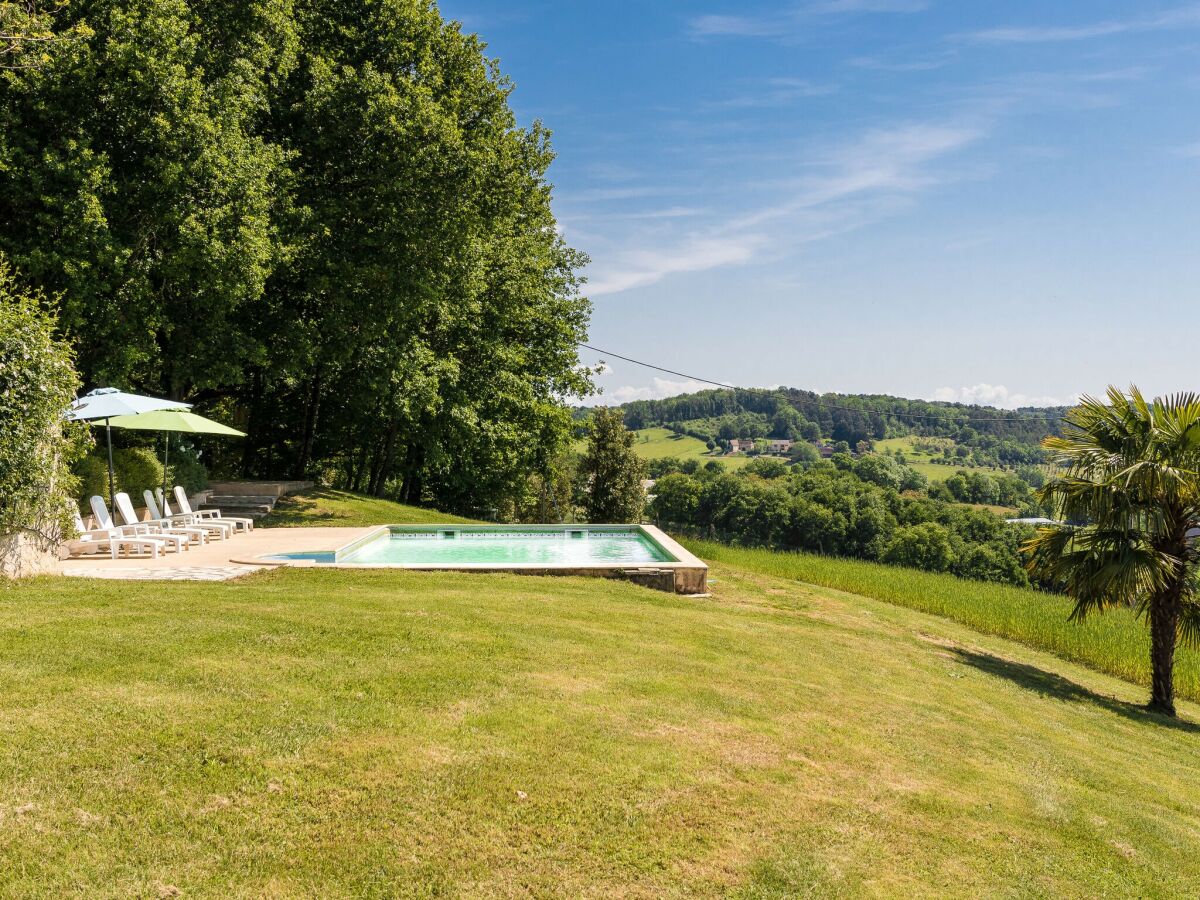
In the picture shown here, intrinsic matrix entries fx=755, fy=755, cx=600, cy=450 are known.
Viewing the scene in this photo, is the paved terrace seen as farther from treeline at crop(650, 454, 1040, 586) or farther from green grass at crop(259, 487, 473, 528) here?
treeline at crop(650, 454, 1040, 586)

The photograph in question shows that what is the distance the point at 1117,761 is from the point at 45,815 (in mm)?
9097

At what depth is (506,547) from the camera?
19.1 meters

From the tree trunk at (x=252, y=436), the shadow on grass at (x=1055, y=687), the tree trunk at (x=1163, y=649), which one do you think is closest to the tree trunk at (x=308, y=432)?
the tree trunk at (x=252, y=436)

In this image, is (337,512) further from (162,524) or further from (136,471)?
(162,524)

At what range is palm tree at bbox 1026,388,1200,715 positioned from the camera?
1118 cm

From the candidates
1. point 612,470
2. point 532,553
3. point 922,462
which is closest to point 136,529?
point 532,553

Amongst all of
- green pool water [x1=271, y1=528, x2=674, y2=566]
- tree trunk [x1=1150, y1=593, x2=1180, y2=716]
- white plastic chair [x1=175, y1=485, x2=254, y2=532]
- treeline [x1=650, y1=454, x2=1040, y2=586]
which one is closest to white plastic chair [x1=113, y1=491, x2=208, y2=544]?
white plastic chair [x1=175, y1=485, x2=254, y2=532]

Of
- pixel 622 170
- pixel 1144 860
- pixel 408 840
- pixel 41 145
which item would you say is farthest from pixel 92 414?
pixel 622 170

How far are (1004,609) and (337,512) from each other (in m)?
17.2

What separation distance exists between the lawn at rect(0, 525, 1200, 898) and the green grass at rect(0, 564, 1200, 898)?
2cm

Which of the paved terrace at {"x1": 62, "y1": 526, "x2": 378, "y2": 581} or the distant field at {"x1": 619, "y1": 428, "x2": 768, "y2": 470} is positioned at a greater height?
the distant field at {"x1": 619, "y1": 428, "x2": 768, "y2": 470}

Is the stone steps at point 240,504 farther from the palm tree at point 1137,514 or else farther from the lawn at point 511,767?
the palm tree at point 1137,514

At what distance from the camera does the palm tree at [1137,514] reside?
11180 mm

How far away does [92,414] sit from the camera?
1332 centimetres
